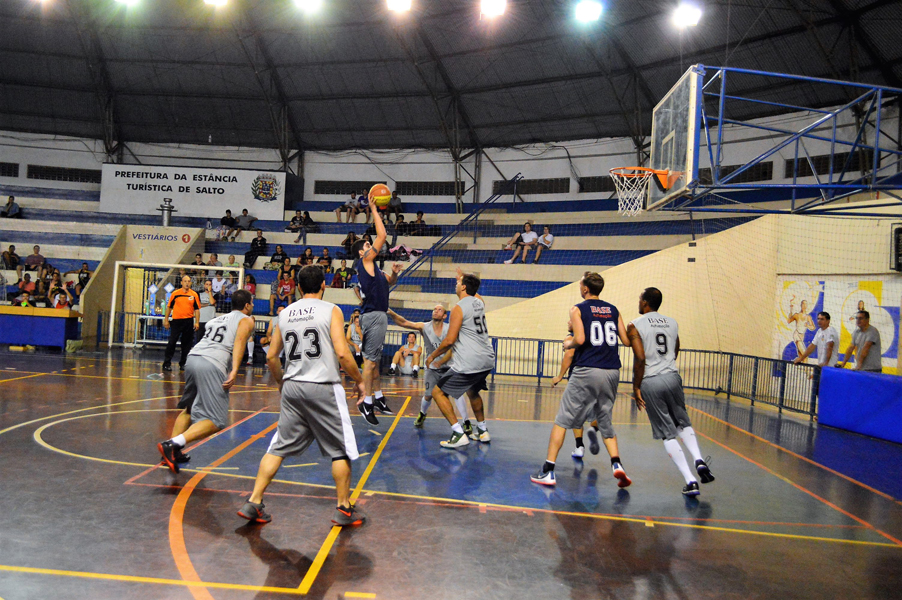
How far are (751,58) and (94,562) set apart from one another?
2074 centimetres

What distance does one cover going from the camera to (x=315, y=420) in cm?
482

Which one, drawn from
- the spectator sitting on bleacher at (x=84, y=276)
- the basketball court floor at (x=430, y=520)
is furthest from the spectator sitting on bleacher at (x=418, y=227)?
the basketball court floor at (x=430, y=520)

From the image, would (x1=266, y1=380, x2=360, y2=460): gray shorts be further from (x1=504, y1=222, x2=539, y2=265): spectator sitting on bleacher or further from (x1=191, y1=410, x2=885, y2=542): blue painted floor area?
(x1=504, y1=222, x2=539, y2=265): spectator sitting on bleacher

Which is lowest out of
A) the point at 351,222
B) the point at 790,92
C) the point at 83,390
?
the point at 83,390

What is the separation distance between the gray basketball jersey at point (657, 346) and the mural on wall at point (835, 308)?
970cm

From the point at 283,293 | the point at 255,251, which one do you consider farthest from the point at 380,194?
the point at 255,251

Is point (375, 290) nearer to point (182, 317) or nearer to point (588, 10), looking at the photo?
point (182, 317)

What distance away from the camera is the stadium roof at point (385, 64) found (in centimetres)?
1842

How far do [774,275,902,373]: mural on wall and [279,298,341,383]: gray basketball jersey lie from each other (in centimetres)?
1289

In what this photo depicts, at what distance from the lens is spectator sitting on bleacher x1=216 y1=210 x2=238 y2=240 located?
995 inches

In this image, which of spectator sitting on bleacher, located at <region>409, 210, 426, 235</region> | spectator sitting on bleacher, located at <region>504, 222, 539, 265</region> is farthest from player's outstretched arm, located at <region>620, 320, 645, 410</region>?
spectator sitting on bleacher, located at <region>409, 210, 426, 235</region>

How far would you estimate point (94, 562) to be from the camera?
4.03m

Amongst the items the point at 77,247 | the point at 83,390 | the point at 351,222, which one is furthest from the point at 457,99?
the point at 83,390

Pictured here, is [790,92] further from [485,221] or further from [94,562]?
[94,562]
